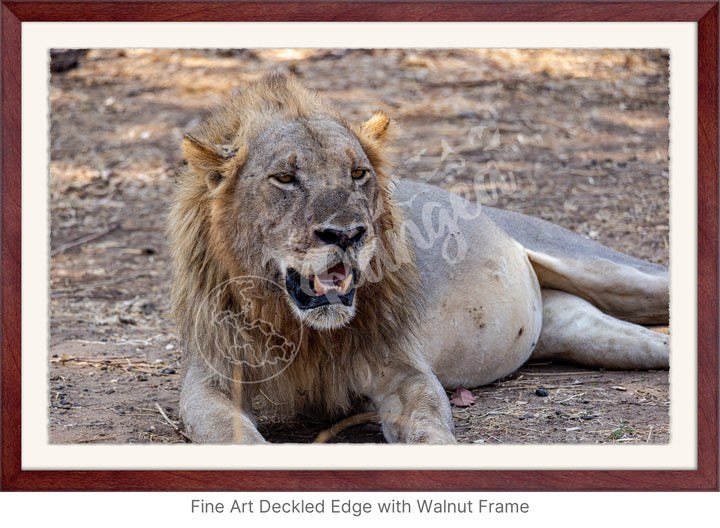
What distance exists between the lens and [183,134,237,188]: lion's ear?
3955 millimetres

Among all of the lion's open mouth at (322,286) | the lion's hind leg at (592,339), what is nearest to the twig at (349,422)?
the lion's open mouth at (322,286)

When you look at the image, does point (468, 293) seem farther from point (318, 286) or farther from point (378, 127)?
point (318, 286)

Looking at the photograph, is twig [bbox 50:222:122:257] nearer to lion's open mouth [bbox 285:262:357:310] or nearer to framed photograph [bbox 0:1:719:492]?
framed photograph [bbox 0:1:719:492]

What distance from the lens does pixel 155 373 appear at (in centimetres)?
530

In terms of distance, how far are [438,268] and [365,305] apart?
3.30 ft

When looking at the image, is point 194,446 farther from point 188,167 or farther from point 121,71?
point 121,71

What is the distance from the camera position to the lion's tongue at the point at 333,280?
147 inches

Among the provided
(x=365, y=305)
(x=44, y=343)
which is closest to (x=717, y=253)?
(x=365, y=305)

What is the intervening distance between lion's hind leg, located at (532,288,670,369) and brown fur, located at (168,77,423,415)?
54.5 inches

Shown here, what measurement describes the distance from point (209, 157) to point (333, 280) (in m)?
0.72

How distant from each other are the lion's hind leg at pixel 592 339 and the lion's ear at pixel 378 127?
70.2 inches

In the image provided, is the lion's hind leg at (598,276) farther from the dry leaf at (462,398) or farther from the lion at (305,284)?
the dry leaf at (462,398)

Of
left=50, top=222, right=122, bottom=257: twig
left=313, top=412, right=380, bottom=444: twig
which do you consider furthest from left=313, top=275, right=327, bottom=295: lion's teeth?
left=50, top=222, right=122, bottom=257: twig

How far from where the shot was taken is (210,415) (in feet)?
13.1
